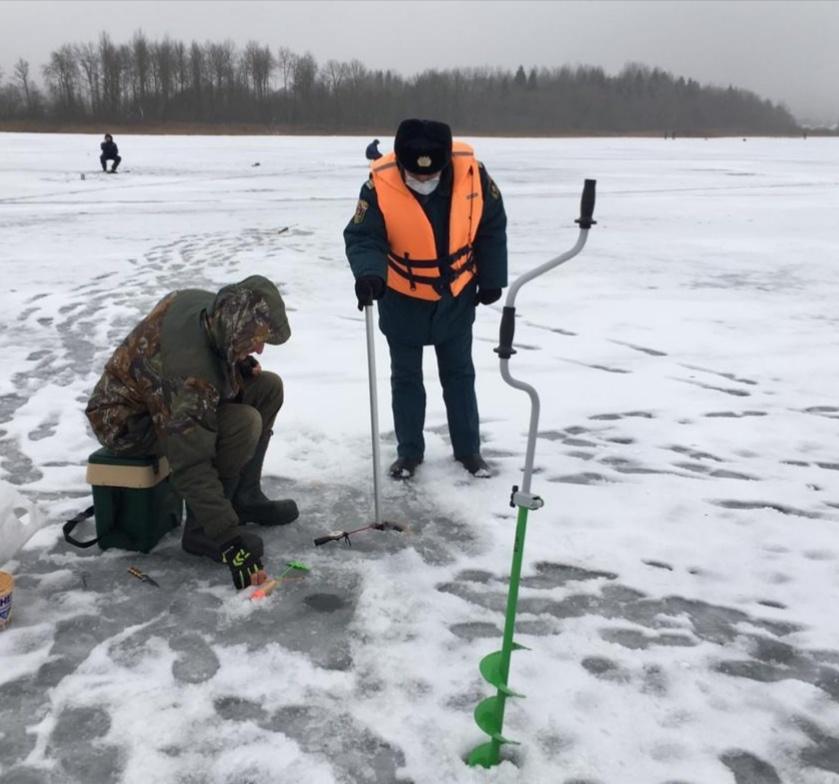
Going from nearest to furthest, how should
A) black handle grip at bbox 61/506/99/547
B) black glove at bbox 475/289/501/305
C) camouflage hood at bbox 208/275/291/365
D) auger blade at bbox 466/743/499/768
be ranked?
auger blade at bbox 466/743/499/768 < camouflage hood at bbox 208/275/291/365 < black handle grip at bbox 61/506/99/547 < black glove at bbox 475/289/501/305

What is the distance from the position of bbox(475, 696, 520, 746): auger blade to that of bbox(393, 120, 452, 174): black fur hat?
92.4 inches

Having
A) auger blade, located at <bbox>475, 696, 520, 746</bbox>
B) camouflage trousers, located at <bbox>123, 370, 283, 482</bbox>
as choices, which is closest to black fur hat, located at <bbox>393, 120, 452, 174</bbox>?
camouflage trousers, located at <bbox>123, 370, 283, 482</bbox>

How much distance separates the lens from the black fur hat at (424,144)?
3760 millimetres

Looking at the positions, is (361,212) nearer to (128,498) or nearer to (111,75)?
(128,498)

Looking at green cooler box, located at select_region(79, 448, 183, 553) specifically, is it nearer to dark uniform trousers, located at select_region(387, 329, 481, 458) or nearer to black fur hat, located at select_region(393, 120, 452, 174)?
dark uniform trousers, located at select_region(387, 329, 481, 458)

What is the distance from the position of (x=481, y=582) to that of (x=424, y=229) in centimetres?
165

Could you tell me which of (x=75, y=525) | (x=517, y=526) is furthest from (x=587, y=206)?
(x=75, y=525)

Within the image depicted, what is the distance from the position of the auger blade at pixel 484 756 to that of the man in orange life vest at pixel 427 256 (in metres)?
1.98

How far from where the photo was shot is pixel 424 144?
3.76m

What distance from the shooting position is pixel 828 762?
98.1 inches

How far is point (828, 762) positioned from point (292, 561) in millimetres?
2100

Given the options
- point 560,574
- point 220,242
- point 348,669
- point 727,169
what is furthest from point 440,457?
point 727,169

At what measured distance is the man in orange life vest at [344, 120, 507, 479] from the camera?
3844 mm

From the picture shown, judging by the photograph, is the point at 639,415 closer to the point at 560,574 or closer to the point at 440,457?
the point at 440,457
